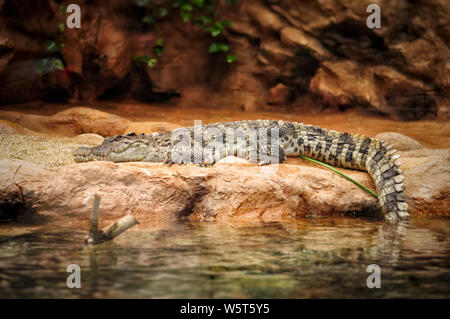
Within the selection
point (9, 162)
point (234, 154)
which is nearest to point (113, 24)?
point (234, 154)

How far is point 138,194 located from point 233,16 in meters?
8.08

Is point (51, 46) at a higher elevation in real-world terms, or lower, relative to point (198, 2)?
lower

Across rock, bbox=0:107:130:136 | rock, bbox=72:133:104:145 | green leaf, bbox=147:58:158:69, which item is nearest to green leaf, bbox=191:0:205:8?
green leaf, bbox=147:58:158:69

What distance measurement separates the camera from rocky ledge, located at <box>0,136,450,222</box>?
426 centimetres

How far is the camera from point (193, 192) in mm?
4582

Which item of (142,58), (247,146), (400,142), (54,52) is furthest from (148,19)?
(400,142)

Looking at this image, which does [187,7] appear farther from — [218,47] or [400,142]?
[400,142]

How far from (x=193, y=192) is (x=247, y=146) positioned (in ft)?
5.59

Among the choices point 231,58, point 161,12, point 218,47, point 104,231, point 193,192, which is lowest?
point 104,231

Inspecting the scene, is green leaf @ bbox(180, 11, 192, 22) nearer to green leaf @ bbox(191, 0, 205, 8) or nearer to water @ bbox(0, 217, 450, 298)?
green leaf @ bbox(191, 0, 205, 8)

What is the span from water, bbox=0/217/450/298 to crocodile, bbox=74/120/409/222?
1598 mm

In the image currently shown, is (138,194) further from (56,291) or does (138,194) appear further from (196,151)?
(56,291)

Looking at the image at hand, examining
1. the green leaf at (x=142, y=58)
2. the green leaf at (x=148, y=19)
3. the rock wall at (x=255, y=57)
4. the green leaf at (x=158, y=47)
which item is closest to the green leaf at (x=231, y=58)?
the rock wall at (x=255, y=57)

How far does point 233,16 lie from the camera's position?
11.5 meters
